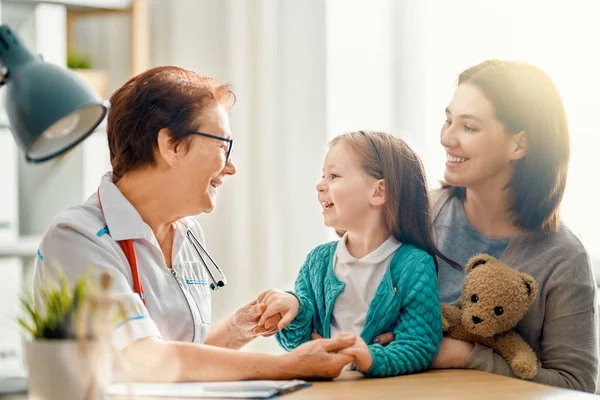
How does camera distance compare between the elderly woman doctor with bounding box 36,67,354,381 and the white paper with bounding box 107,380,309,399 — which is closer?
the white paper with bounding box 107,380,309,399

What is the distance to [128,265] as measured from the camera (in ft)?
4.87

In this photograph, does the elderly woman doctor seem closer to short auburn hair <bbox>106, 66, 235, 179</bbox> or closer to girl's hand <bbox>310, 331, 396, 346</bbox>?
short auburn hair <bbox>106, 66, 235, 179</bbox>

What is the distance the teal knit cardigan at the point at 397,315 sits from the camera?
4.83ft

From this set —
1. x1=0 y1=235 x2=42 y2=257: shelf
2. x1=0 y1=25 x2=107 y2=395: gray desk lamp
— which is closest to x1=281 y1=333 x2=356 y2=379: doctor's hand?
x1=0 y1=25 x2=107 y2=395: gray desk lamp

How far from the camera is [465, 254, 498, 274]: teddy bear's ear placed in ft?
5.32

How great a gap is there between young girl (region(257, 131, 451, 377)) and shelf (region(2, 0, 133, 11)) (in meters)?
1.69

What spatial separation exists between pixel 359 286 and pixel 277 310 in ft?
0.57

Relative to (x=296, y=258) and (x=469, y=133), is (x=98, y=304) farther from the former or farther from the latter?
(x=296, y=258)

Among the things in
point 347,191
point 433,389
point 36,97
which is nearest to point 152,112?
point 347,191

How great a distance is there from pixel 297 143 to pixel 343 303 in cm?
152

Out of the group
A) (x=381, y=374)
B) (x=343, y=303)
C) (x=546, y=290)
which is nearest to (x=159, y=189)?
(x=343, y=303)

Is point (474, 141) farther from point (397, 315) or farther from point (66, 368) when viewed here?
point (66, 368)

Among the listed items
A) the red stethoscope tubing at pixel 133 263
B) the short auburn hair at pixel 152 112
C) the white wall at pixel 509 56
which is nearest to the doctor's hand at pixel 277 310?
the red stethoscope tubing at pixel 133 263

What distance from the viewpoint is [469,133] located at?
1.78 metres
